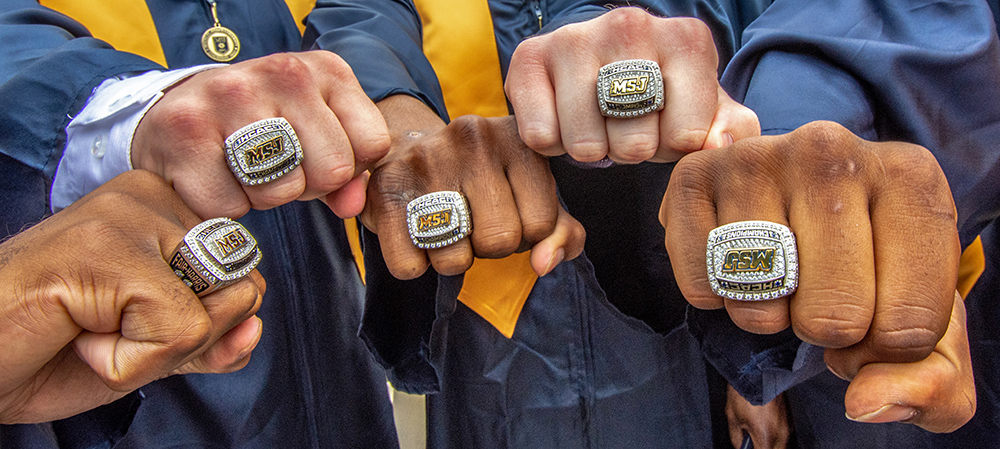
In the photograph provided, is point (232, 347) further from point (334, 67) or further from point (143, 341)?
point (334, 67)

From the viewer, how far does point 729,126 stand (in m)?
0.79

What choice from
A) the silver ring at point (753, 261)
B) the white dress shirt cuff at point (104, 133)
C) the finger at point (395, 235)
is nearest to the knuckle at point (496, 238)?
the finger at point (395, 235)

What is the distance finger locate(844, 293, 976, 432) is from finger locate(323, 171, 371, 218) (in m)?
0.77

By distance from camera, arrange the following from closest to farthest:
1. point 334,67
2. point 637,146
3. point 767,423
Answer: point 637,146 → point 334,67 → point 767,423

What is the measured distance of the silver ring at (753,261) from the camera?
609 millimetres

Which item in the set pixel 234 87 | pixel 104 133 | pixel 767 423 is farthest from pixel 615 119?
pixel 767 423

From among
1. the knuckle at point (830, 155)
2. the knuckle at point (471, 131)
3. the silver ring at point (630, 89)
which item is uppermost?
the silver ring at point (630, 89)

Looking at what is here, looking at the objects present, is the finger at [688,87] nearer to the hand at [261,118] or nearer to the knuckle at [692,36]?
the knuckle at [692,36]

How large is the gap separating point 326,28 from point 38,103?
707 millimetres

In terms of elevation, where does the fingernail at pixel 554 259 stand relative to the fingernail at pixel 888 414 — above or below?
above

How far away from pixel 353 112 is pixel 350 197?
15cm

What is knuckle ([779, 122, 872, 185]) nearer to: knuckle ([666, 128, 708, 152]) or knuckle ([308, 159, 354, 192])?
knuckle ([666, 128, 708, 152])

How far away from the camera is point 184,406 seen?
1351mm

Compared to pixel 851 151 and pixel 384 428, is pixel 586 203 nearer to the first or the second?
pixel 851 151
